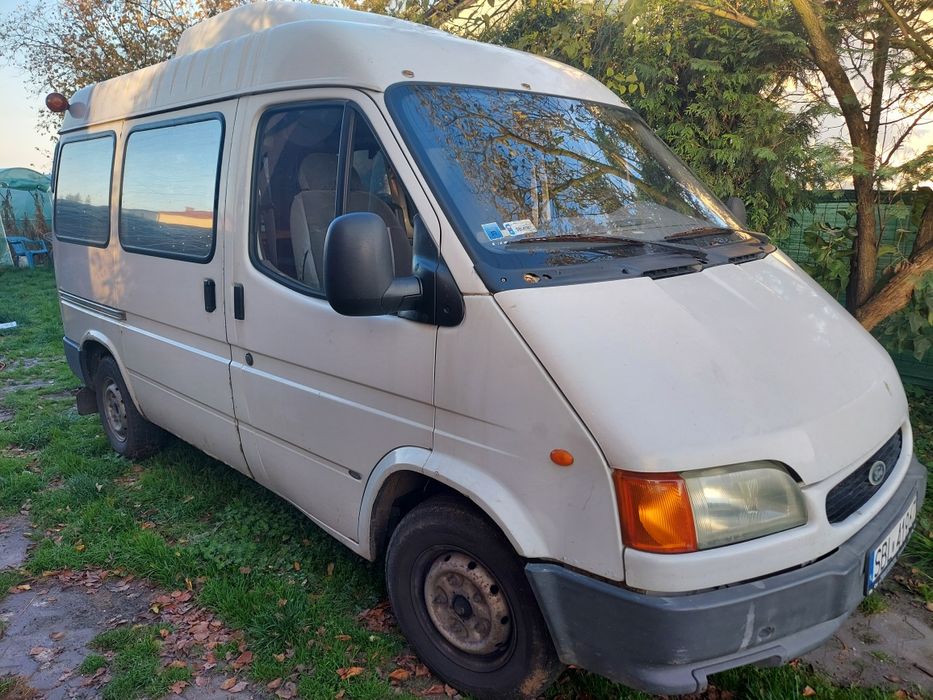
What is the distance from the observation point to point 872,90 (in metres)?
4.88

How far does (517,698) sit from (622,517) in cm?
98

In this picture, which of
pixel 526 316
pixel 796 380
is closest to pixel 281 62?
pixel 526 316

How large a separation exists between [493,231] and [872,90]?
388cm

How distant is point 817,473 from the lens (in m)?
2.17

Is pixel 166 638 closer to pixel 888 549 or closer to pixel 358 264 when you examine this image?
pixel 358 264

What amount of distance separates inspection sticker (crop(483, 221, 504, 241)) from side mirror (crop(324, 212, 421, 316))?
1.23 ft

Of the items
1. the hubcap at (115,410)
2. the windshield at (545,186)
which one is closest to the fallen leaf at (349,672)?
the windshield at (545,186)

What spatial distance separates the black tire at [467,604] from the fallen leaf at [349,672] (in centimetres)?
25

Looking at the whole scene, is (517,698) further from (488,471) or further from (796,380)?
(796,380)

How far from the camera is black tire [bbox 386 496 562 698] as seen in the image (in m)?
2.44

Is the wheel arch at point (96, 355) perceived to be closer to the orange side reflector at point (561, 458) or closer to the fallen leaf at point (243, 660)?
the fallen leaf at point (243, 660)

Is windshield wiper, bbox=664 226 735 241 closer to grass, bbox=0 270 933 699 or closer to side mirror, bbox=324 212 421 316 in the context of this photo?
side mirror, bbox=324 212 421 316

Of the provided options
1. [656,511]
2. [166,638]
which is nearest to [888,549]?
[656,511]

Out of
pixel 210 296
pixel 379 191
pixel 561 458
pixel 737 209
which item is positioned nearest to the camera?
pixel 561 458
